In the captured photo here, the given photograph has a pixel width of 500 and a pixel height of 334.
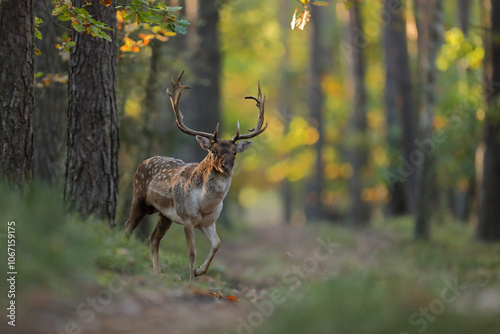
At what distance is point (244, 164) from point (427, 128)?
81.0 feet

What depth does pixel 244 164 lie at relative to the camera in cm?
4284

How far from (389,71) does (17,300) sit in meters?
25.1

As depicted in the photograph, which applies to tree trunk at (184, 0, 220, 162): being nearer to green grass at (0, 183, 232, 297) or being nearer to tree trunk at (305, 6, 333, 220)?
tree trunk at (305, 6, 333, 220)

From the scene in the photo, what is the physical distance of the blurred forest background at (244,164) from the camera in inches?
221

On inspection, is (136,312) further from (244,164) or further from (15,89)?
(244,164)

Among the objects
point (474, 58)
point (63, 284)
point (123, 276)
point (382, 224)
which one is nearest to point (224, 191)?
→ point (123, 276)

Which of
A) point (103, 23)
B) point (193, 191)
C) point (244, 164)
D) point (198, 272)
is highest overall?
point (103, 23)

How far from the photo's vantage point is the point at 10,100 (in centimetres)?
798

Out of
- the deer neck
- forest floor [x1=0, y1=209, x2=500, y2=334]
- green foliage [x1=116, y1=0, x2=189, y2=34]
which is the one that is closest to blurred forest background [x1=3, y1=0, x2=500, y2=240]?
green foliage [x1=116, y1=0, x2=189, y2=34]

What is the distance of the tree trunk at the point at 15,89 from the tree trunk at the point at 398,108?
19985 millimetres

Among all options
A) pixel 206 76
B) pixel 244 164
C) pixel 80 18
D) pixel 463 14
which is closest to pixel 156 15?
pixel 80 18

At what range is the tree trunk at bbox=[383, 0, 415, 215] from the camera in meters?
27.5

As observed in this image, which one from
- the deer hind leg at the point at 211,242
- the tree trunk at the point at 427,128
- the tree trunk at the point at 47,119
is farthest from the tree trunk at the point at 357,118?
the deer hind leg at the point at 211,242

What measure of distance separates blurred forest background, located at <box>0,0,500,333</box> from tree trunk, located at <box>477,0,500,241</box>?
0.12 feet
